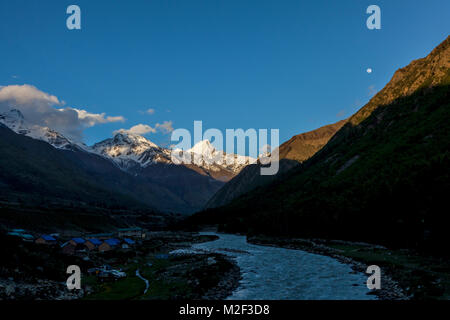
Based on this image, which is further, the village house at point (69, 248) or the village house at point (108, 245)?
the village house at point (108, 245)

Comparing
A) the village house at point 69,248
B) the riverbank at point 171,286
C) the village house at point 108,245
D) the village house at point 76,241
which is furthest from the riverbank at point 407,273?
the village house at point 76,241

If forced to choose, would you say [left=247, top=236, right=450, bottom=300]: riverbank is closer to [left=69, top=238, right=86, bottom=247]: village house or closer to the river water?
the river water

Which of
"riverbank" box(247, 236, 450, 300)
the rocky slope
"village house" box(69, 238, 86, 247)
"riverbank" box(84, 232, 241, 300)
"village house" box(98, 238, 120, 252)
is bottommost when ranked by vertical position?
"village house" box(98, 238, 120, 252)

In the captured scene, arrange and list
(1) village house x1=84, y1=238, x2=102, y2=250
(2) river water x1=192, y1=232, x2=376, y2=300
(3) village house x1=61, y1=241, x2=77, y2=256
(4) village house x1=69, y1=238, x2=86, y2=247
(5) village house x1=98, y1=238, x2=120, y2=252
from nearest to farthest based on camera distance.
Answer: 1. (2) river water x1=192, y1=232, x2=376, y2=300
2. (3) village house x1=61, y1=241, x2=77, y2=256
3. (4) village house x1=69, y1=238, x2=86, y2=247
4. (1) village house x1=84, y1=238, x2=102, y2=250
5. (5) village house x1=98, y1=238, x2=120, y2=252

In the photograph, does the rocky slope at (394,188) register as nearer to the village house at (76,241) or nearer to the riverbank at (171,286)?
the riverbank at (171,286)

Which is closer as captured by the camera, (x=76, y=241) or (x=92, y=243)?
(x=76, y=241)

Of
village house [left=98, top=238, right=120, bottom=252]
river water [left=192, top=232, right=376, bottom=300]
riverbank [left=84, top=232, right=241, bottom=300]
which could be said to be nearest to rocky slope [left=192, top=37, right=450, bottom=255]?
river water [left=192, top=232, right=376, bottom=300]

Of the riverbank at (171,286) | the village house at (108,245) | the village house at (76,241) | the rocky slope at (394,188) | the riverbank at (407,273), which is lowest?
the village house at (108,245)

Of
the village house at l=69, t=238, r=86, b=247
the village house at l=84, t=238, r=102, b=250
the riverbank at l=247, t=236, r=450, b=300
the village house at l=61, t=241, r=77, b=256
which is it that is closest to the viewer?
the riverbank at l=247, t=236, r=450, b=300

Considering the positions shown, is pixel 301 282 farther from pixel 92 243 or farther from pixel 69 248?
pixel 92 243

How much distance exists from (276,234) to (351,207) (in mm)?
45921

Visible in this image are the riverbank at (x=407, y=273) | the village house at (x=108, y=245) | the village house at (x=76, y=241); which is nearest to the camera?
the riverbank at (x=407, y=273)

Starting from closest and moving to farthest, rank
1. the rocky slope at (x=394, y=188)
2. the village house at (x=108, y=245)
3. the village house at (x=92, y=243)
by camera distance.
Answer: the rocky slope at (x=394, y=188) < the village house at (x=92, y=243) < the village house at (x=108, y=245)

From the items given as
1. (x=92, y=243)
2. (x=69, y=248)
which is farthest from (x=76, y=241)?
(x=92, y=243)
